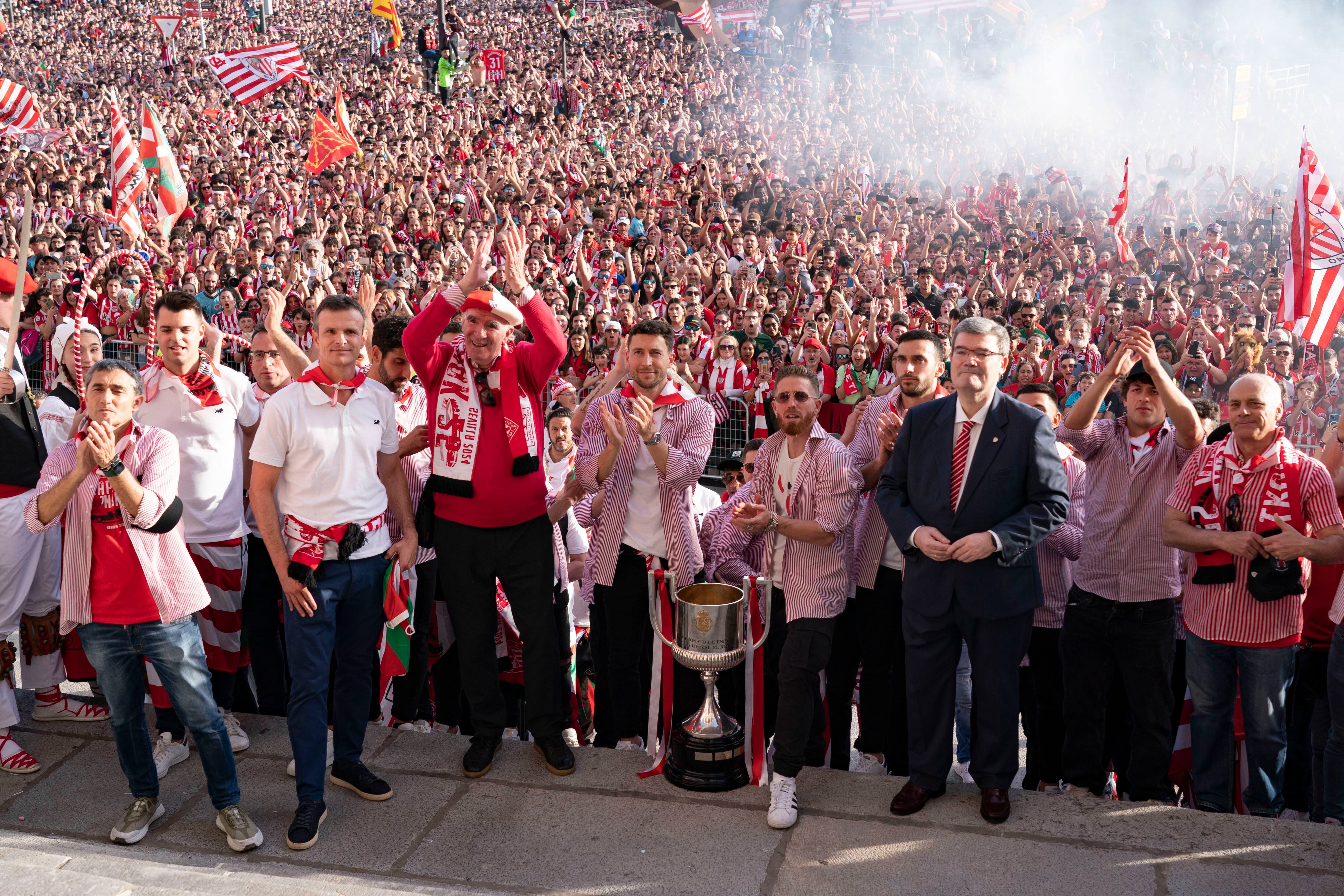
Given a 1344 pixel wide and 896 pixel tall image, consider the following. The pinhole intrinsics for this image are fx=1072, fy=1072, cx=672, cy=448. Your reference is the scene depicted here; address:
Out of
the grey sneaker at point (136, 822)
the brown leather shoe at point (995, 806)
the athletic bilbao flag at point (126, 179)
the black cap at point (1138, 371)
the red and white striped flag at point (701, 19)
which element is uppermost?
the red and white striped flag at point (701, 19)

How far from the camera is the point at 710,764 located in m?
4.29

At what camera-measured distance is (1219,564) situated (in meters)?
4.16

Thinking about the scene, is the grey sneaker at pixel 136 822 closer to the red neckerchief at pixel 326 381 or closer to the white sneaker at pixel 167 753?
the white sneaker at pixel 167 753

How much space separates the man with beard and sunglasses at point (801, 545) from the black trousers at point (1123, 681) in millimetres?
989

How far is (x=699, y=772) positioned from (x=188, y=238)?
12922 millimetres

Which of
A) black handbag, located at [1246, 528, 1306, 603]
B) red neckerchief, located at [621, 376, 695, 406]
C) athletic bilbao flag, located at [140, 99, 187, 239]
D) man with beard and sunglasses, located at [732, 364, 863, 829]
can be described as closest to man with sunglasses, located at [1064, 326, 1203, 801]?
black handbag, located at [1246, 528, 1306, 603]

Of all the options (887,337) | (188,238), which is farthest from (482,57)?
(887,337)

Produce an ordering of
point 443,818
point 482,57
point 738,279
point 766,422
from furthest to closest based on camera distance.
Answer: point 482,57 < point 738,279 < point 766,422 < point 443,818

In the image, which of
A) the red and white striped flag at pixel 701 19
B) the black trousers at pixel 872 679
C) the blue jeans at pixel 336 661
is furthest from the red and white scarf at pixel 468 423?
the red and white striped flag at pixel 701 19

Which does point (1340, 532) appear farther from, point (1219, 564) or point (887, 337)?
point (887, 337)

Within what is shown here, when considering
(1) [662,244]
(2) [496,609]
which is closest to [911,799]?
(2) [496,609]

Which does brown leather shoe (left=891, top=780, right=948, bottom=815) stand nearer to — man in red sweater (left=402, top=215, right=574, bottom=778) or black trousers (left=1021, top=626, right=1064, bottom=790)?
black trousers (left=1021, top=626, right=1064, bottom=790)

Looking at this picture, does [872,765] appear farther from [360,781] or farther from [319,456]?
[319,456]

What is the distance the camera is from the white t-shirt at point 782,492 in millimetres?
4395
